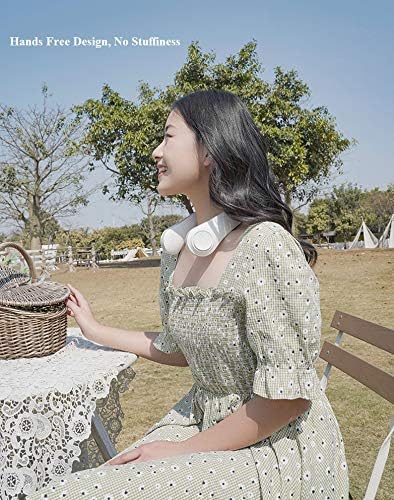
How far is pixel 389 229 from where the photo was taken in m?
24.3

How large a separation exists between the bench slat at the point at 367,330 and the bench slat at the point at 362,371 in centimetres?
7

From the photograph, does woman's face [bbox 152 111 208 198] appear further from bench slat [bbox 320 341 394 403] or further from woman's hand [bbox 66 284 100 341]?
bench slat [bbox 320 341 394 403]

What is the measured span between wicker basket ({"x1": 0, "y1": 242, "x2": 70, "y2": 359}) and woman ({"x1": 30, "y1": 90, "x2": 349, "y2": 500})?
0.51 meters

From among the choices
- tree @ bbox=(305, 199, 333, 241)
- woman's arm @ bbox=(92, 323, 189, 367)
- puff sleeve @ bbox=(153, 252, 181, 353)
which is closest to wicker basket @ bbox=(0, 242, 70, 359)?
woman's arm @ bbox=(92, 323, 189, 367)

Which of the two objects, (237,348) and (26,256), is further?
(26,256)

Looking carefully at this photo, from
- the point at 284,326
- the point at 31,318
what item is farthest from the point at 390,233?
the point at 284,326

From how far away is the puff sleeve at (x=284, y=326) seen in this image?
4.02 ft

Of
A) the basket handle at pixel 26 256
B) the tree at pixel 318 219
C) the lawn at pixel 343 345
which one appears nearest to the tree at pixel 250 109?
the lawn at pixel 343 345

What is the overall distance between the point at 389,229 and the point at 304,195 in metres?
5.71

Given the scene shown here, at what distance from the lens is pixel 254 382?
49.3 inches

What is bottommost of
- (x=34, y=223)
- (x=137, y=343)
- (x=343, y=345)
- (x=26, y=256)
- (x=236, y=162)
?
(x=343, y=345)

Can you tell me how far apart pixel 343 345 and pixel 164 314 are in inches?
172

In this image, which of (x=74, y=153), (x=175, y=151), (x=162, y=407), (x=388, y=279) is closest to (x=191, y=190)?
(x=175, y=151)

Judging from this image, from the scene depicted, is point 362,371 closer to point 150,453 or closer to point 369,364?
point 369,364
